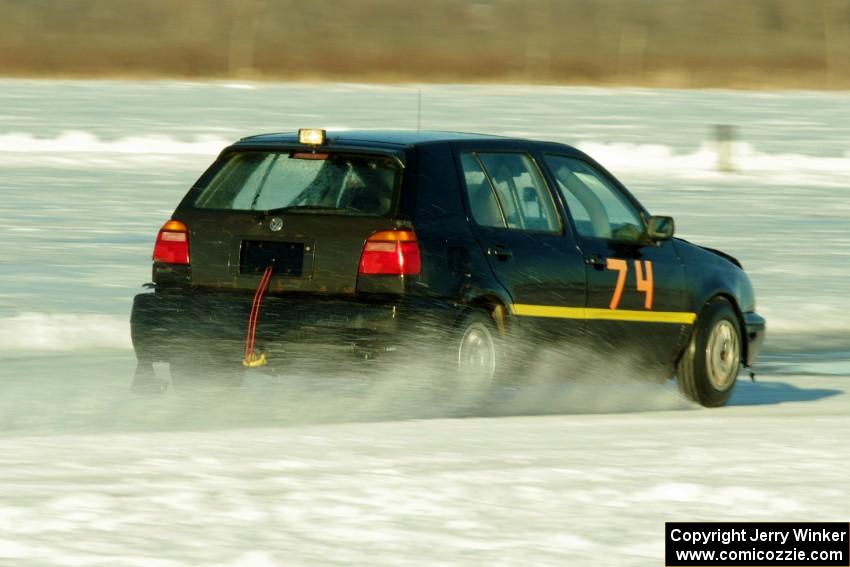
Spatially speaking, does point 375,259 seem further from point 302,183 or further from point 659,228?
point 659,228

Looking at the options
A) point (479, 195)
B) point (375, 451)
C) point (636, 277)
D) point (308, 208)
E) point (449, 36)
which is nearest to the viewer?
point (375, 451)

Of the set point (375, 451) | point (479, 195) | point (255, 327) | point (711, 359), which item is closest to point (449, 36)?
point (711, 359)

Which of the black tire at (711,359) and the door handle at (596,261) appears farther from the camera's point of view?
the black tire at (711,359)

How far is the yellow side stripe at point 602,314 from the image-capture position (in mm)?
9453

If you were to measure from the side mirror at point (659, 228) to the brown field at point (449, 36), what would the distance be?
84323 millimetres

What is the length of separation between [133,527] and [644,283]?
471cm

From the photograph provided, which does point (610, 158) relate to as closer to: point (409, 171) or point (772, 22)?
point (409, 171)

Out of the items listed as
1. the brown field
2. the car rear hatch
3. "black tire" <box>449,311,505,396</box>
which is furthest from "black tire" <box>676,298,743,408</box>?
the brown field

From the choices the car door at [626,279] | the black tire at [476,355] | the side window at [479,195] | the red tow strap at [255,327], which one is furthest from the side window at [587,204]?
the red tow strap at [255,327]

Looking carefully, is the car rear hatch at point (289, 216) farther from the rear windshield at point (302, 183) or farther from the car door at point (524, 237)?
the car door at point (524, 237)

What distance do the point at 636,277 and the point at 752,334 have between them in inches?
45.6

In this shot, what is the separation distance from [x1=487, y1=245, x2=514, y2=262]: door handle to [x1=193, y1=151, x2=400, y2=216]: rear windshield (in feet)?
2.03

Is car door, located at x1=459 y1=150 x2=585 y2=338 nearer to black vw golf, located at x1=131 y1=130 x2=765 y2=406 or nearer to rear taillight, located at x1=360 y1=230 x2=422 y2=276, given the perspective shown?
black vw golf, located at x1=131 y1=130 x2=765 y2=406

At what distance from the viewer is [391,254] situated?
8820mm
